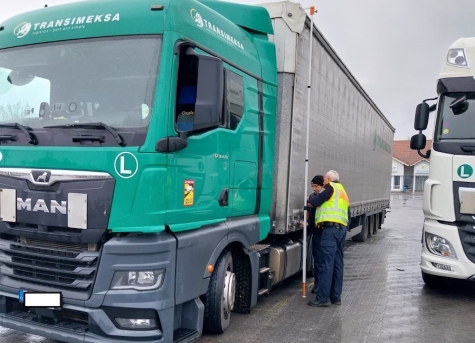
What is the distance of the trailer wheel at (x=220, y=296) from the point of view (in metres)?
4.53

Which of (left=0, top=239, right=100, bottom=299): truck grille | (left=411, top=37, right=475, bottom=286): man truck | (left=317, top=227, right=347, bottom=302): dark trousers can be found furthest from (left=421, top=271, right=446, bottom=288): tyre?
(left=0, top=239, right=100, bottom=299): truck grille

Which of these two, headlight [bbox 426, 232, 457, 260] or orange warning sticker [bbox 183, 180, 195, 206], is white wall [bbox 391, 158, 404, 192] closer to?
headlight [bbox 426, 232, 457, 260]

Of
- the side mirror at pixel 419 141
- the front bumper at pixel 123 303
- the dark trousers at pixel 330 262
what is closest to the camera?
the front bumper at pixel 123 303

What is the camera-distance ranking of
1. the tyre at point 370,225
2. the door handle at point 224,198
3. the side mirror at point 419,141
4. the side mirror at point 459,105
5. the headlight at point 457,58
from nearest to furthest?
the door handle at point 224,198
the side mirror at point 459,105
the headlight at point 457,58
the side mirror at point 419,141
the tyre at point 370,225

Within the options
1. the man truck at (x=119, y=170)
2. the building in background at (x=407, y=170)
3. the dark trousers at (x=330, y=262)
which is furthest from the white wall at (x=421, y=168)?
the man truck at (x=119, y=170)

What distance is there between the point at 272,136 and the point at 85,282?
2.90m

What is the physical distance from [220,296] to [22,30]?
3086mm

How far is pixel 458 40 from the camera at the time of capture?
7.00 metres

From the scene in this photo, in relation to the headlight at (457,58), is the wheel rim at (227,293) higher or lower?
lower

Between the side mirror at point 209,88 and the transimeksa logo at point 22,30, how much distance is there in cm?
171

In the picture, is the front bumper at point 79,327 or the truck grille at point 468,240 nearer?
the front bumper at point 79,327

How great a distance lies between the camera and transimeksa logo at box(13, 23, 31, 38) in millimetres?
4215

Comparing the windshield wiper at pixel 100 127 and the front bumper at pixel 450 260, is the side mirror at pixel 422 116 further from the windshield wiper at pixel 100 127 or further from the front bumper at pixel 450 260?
the windshield wiper at pixel 100 127

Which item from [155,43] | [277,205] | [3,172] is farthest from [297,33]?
[3,172]
